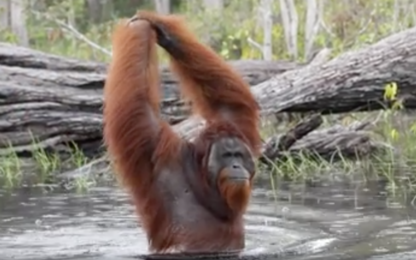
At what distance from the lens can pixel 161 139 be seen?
16.6 ft

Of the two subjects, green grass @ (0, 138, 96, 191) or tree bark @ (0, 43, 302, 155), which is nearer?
green grass @ (0, 138, 96, 191)

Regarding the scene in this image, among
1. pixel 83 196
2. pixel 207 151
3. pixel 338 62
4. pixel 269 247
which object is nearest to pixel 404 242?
pixel 269 247

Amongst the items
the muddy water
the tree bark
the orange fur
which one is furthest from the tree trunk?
the orange fur

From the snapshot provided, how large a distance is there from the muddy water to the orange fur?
0.20 m

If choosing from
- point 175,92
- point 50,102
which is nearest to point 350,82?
point 175,92

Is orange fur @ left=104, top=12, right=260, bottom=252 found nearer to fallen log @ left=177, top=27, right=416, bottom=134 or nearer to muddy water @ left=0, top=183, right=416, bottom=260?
muddy water @ left=0, top=183, right=416, bottom=260

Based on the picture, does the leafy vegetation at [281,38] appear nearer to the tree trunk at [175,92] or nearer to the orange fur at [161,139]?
the tree trunk at [175,92]

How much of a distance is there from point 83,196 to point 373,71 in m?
2.31

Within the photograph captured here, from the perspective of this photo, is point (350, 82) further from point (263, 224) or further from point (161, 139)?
point (161, 139)

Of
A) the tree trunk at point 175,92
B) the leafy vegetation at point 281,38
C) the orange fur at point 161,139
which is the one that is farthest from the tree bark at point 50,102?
the orange fur at point 161,139

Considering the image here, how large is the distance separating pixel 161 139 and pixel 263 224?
4.19 ft

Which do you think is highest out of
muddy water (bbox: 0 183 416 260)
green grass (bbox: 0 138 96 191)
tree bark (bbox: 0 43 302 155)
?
tree bark (bbox: 0 43 302 155)

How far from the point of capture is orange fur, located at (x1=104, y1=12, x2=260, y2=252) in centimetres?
501

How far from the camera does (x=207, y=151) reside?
501 cm
